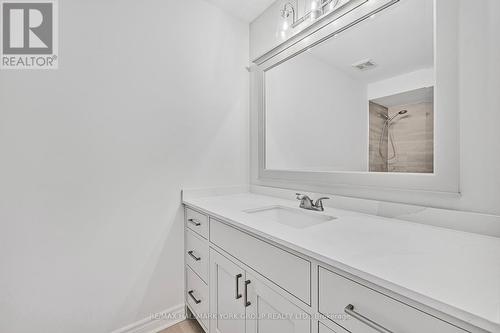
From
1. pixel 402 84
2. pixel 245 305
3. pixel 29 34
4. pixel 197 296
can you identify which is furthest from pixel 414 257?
pixel 29 34

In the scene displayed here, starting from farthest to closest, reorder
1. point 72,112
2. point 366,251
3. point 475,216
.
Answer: point 72,112, point 475,216, point 366,251

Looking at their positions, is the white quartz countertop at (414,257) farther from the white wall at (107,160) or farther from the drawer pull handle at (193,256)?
the white wall at (107,160)

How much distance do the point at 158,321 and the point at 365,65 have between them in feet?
6.67

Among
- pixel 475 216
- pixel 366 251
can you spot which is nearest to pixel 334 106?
pixel 475 216

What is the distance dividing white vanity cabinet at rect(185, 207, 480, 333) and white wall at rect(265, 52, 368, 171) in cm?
72

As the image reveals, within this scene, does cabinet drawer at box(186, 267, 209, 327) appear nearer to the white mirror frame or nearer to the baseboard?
the baseboard

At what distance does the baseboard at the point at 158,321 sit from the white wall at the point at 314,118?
1.25m

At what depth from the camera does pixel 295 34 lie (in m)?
1.56

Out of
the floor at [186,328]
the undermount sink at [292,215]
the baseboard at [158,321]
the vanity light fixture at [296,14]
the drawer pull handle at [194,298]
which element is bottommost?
the floor at [186,328]

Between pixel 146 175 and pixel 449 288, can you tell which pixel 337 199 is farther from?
pixel 146 175

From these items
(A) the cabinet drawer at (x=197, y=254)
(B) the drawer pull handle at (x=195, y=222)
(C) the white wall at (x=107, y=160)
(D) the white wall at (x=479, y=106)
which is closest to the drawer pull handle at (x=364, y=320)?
(D) the white wall at (x=479, y=106)

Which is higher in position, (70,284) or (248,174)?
(248,174)

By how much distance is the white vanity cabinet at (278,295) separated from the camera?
56 centimetres

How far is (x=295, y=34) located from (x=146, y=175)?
139 centimetres
